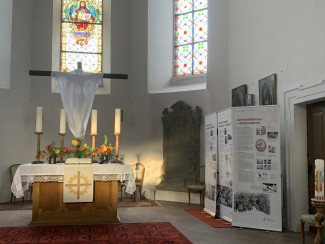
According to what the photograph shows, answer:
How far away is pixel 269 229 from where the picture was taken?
625 cm

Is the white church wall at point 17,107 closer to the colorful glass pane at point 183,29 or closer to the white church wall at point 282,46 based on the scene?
the colorful glass pane at point 183,29

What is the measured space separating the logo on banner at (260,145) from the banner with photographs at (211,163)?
1.19m

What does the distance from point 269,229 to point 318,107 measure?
204cm

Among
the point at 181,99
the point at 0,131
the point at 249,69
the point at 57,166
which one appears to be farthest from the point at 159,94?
the point at 57,166

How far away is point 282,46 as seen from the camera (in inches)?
265

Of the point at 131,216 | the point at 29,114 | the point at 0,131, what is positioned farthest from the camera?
the point at 29,114

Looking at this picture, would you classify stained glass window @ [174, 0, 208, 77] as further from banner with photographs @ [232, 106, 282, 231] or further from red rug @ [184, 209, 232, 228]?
A: banner with photographs @ [232, 106, 282, 231]

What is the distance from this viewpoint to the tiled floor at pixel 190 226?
562 centimetres

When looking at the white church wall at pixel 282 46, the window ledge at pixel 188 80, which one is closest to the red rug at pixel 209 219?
the white church wall at pixel 282 46

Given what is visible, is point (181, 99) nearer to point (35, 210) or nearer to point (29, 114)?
point (29, 114)

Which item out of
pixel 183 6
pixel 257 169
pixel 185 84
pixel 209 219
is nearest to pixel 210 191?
pixel 209 219

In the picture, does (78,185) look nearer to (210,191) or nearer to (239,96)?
(210,191)

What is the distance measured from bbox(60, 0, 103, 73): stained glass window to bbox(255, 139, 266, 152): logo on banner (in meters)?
6.23

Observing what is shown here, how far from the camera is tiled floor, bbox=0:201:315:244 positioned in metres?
5.62
